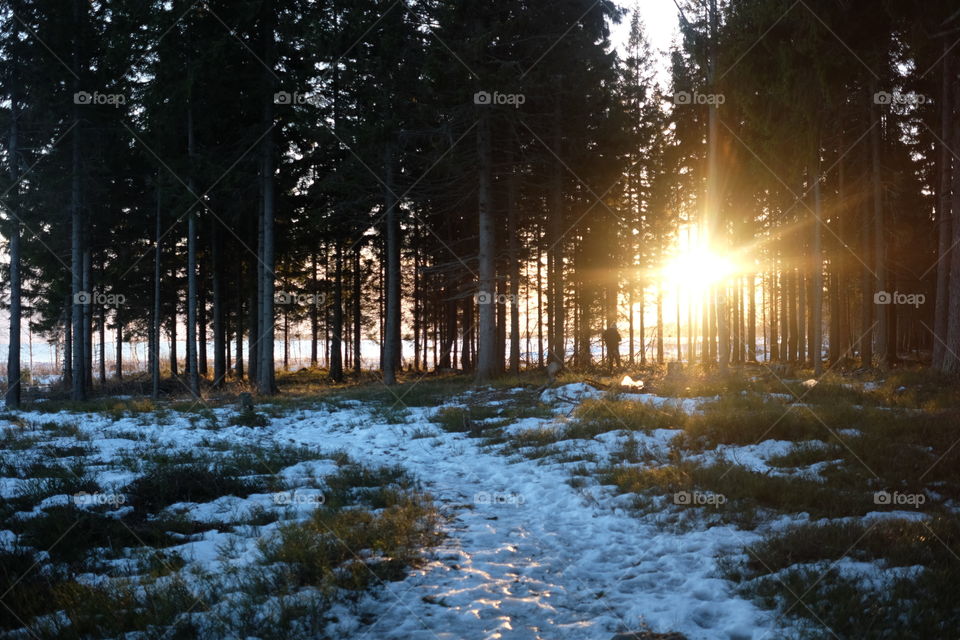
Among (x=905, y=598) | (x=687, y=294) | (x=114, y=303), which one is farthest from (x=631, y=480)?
(x=687, y=294)

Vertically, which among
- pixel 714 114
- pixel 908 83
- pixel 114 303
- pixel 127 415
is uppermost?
pixel 908 83

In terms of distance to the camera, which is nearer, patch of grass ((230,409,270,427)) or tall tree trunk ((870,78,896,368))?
patch of grass ((230,409,270,427))

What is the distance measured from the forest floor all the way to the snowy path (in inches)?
1.0

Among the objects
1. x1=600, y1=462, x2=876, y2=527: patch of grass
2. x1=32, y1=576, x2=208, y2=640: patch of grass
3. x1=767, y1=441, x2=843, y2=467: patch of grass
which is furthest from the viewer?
x1=767, y1=441, x2=843, y2=467: patch of grass

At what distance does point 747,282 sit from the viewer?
38.5 meters

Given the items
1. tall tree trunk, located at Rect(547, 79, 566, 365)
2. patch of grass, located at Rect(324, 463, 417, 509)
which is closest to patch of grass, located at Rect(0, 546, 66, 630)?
patch of grass, located at Rect(324, 463, 417, 509)

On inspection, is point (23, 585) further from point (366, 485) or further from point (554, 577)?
point (554, 577)

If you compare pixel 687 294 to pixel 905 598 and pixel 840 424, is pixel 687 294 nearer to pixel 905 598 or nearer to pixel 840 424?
pixel 840 424

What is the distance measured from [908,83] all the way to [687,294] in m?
21.3

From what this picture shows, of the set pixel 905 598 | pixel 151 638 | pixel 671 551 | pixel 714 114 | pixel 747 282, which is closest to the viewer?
pixel 151 638

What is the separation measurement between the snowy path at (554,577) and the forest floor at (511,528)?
0.02 meters

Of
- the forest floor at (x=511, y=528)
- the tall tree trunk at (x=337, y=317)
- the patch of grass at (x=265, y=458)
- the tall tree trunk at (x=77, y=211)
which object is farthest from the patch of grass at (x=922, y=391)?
the tall tree trunk at (x=77, y=211)

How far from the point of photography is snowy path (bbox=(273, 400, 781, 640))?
4.00 m

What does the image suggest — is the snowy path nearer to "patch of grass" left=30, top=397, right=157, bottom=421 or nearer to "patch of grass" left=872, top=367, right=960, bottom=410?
"patch of grass" left=872, top=367, right=960, bottom=410
